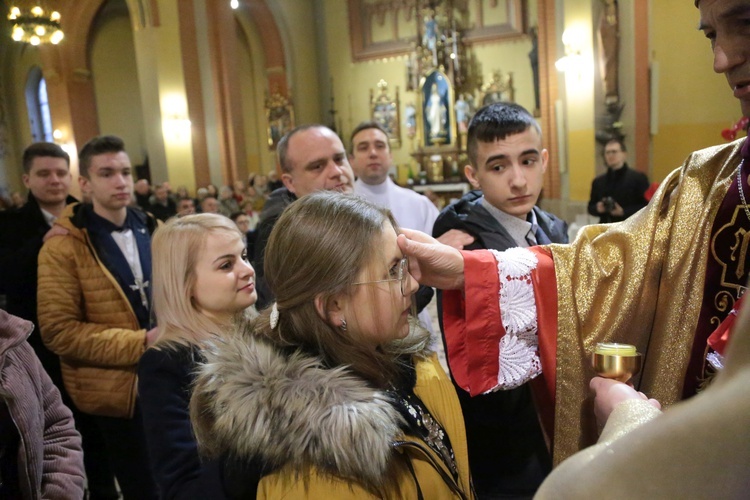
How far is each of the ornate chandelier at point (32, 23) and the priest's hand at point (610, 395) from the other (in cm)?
924

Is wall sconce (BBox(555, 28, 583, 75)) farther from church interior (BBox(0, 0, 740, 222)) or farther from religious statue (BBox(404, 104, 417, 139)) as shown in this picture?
religious statue (BBox(404, 104, 417, 139))

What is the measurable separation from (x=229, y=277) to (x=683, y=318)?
4.72 ft

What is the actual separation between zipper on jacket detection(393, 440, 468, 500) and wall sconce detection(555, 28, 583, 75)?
8.43 metres

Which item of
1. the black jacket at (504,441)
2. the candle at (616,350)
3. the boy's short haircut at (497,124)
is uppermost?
the boy's short haircut at (497,124)

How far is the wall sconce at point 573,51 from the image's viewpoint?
8453 mm

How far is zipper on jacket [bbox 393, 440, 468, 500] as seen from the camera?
1.15 metres

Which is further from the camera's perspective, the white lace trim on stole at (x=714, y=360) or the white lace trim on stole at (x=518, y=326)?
the white lace trim on stole at (x=518, y=326)

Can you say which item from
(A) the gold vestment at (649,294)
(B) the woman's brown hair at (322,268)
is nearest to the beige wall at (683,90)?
(A) the gold vestment at (649,294)

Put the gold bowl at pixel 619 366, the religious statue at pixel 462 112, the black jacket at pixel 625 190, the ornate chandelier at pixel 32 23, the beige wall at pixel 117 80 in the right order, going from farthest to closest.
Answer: the religious statue at pixel 462 112, the beige wall at pixel 117 80, the ornate chandelier at pixel 32 23, the black jacket at pixel 625 190, the gold bowl at pixel 619 366

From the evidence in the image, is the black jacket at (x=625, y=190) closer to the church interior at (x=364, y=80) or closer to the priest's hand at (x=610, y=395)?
the church interior at (x=364, y=80)

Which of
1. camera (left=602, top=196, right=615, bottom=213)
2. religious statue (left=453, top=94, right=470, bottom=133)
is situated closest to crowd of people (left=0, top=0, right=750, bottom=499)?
camera (left=602, top=196, right=615, bottom=213)

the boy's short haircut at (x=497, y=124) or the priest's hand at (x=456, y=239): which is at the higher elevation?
the boy's short haircut at (x=497, y=124)

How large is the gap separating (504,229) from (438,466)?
3.66 feet

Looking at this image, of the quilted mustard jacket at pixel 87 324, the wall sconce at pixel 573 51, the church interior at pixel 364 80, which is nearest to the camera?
the quilted mustard jacket at pixel 87 324
